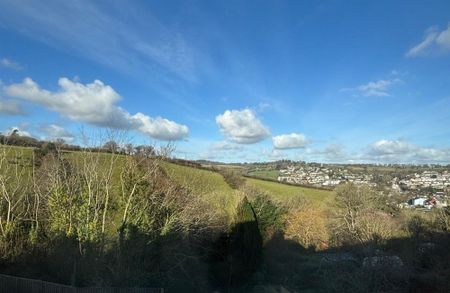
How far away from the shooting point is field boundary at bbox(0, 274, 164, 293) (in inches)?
477

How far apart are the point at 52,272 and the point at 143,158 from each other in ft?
18.6

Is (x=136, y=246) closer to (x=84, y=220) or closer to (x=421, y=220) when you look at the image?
(x=84, y=220)

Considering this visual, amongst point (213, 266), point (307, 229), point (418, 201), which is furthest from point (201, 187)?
point (418, 201)

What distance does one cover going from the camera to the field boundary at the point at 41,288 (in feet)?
39.7

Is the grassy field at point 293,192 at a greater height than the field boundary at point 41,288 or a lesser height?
greater

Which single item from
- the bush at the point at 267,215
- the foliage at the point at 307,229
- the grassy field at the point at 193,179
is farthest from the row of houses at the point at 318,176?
the bush at the point at 267,215

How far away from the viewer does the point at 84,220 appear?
50.6 ft

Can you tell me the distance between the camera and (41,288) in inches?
488

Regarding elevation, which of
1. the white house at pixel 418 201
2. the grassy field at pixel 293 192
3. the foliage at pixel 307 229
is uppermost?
the grassy field at pixel 293 192

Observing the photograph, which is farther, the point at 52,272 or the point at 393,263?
the point at 393,263

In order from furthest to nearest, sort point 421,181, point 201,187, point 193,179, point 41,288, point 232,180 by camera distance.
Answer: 1. point 421,181
2. point 232,180
3. point 201,187
4. point 193,179
5. point 41,288

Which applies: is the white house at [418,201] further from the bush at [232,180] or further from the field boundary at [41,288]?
the field boundary at [41,288]

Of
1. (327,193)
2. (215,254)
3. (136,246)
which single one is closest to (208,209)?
(215,254)

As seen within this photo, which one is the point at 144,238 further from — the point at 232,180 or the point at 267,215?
the point at 232,180
